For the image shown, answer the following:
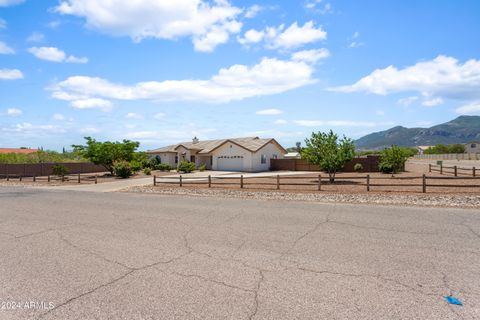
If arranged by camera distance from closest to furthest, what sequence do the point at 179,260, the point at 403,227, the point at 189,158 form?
the point at 179,260, the point at 403,227, the point at 189,158

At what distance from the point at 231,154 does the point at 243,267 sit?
36304mm

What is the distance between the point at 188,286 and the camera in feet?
15.4

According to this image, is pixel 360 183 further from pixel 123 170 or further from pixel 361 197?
pixel 123 170

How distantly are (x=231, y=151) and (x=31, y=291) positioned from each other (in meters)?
37.4

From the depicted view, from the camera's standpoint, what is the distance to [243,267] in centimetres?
550

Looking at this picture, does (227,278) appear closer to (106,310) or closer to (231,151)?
(106,310)

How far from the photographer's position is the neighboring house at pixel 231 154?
3997 cm

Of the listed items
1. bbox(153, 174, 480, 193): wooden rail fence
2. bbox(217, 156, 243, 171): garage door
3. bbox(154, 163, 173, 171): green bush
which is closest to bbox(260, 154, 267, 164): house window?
bbox(217, 156, 243, 171): garage door

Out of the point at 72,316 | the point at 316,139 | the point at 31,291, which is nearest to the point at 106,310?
the point at 72,316

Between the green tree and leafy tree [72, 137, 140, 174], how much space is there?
22.5 m

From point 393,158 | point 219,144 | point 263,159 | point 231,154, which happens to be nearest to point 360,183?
point 393,158

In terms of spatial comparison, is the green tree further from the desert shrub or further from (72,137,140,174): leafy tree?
(72,137,140,174): leafy tree

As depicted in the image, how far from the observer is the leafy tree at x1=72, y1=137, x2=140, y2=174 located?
34503 mm


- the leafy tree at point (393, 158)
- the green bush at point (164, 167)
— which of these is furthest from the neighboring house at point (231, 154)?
the leafy tree at point (393, 158)
